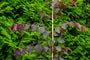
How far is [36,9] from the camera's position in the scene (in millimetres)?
3000

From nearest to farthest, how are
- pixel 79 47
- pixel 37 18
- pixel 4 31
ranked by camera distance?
1. pixel 4 31
2. pixel 37 18
3. pixel 79 47

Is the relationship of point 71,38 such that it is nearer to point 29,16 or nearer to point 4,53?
point 29,16

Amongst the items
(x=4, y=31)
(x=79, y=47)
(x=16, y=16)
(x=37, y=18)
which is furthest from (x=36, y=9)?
(x=79, y=47)

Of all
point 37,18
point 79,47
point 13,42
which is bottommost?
point 79,47

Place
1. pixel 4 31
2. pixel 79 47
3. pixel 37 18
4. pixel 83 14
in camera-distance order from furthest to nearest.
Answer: pixel 83 14 → pixel 79 47 → pixel 37 18 → pixel 4 31

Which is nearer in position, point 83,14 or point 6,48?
point 6,48

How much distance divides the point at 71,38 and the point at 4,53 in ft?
5.68

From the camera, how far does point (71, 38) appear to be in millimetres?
3271

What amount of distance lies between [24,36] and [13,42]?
32 centimetres

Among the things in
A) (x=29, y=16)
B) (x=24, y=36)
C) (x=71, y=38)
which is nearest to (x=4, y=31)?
(x=24, y=36)

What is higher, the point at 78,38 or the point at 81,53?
the point at 78,38

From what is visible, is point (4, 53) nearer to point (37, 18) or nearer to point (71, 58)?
point (37, 18)

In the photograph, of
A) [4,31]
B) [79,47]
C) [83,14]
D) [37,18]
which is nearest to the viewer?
[4,31]

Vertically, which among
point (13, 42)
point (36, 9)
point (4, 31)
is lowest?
point (13, 42)
